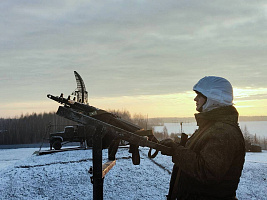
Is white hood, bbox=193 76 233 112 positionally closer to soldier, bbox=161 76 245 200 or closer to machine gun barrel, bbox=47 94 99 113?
soldier, bbox=161 76 245 200

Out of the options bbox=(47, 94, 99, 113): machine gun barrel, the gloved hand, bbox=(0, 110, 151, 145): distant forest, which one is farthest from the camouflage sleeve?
bbox=(0, 110, 151, 145): distant forest

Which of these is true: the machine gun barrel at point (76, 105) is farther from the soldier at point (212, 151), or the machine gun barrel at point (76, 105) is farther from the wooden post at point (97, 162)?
the soldier at point (212, 151)

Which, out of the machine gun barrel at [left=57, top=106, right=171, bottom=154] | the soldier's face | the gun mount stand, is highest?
the soldier's face

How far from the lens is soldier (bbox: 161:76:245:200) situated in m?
2.49

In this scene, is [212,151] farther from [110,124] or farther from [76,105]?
[76,105]

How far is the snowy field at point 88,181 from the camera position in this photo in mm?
9695

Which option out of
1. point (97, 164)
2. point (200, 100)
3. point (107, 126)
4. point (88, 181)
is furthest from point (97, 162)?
point (88, 181)

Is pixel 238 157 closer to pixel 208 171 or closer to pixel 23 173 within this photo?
pixel 208 171

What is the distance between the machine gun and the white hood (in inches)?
29.9

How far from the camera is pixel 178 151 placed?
2.73 metres

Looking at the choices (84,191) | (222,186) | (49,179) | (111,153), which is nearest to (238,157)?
(222,186)

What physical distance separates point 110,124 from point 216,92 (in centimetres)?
176

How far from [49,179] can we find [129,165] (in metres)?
3.97

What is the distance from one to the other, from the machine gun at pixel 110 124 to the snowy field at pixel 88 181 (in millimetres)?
6261
